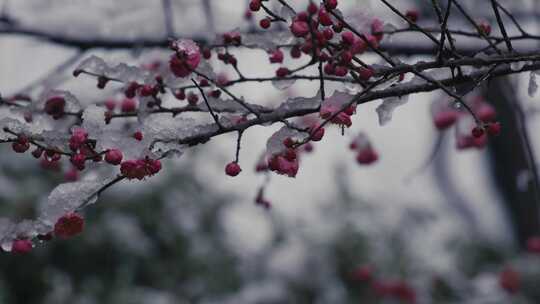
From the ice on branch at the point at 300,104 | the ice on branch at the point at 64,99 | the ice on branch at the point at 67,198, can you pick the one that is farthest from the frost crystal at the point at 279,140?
the ice on branch at the point at 64,99

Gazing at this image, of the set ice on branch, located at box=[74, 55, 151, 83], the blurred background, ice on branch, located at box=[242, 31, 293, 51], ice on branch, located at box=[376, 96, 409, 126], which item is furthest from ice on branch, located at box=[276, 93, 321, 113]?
the blurred background

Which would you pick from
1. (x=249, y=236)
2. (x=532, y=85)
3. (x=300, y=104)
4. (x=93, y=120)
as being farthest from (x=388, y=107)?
(x=249, y=236)

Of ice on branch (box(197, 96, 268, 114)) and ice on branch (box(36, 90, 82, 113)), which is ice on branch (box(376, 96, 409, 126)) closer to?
ice on branch (box(197, 96, 268, 114))

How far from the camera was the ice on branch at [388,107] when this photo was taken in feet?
5.36

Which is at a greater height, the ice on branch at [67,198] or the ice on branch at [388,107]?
the ice on branch at [388,107]

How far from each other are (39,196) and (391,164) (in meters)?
8.08

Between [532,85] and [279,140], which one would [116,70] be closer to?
[279,140]

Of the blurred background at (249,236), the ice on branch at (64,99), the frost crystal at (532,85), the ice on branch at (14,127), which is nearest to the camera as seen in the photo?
the ice on branch at (14,127)

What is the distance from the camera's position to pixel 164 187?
5.80m

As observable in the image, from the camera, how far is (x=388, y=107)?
5.41ft

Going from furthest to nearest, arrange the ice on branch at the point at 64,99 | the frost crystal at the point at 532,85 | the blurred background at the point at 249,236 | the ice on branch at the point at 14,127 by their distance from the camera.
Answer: the blurred background at the point at 249,236, the ice on branch at the point at 64,99, the frost crystal at the point at 532,85, the ice on branch at the point at 14,127

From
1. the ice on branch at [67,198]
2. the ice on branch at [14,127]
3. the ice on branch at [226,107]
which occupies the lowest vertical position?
the ice on branch at [67,198]

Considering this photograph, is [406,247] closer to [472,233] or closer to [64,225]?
[472,233]

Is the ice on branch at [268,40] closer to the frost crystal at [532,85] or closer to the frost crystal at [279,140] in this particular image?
the frost crystal at [279,140]
